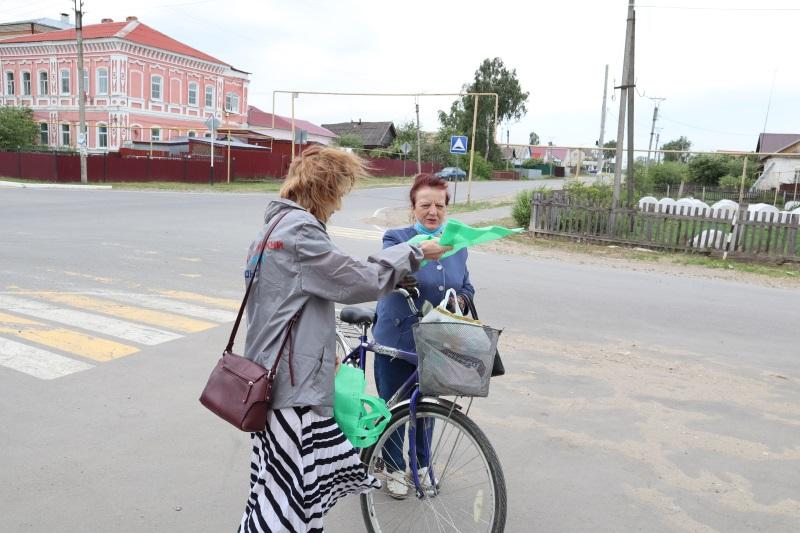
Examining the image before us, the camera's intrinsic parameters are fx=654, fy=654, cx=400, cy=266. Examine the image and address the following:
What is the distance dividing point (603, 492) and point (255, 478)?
79.7 inches

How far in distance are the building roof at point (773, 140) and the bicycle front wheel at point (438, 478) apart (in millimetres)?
53058

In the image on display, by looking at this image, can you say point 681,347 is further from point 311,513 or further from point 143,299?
point 143,299

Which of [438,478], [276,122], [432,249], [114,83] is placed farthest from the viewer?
[276,122]

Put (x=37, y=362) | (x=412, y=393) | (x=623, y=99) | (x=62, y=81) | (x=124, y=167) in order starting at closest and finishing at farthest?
(x=412, y=393)
(x=37, y=362)
(x=623, y=99)
(x=124, y=167)
(x=62, y=81)

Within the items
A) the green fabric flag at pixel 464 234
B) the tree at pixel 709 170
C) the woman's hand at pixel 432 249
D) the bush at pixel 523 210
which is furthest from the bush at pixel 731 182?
the woman's hand at pixel 432 249

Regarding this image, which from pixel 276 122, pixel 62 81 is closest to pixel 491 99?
pixel 276 122

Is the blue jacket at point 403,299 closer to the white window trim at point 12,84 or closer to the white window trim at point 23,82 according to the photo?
the white window trim at point 23,82

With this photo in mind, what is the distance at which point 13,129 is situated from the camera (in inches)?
1480

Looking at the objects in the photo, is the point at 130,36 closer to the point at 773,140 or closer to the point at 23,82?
the point at 23,82

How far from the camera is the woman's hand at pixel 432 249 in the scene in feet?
8.25

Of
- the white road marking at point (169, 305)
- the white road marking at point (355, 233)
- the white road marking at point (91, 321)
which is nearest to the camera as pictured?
the white road marking at point (91, 321)

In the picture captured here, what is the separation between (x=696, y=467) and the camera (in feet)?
12.8

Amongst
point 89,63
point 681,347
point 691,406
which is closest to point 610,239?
point 681,347

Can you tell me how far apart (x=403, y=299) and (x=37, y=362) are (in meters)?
3.75
